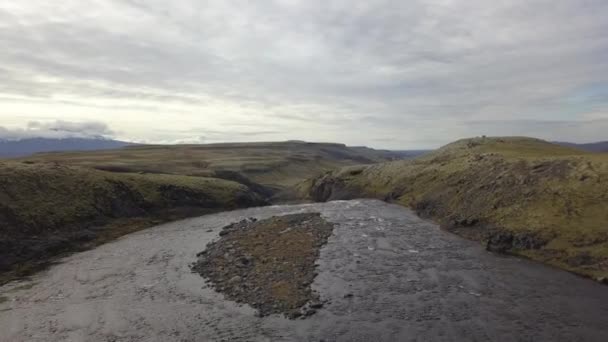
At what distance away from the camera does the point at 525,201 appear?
4509cm

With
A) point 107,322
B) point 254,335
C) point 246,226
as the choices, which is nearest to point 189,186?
point 246,226

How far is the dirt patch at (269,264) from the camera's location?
1118 inches

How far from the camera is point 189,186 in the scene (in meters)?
Answer: 75.9

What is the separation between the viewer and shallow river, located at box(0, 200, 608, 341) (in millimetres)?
23703

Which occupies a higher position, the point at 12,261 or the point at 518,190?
the point at 518,190

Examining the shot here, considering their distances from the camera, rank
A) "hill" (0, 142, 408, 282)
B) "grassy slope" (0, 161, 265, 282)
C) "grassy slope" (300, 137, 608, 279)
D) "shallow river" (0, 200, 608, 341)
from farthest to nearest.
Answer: "grassy slope" (0, 161, 265, 282), "hill" (0, 142, 408, 282), "grassy slope" (300, 137, 608, 279), "shallow river" (0, 200, 608, 341)

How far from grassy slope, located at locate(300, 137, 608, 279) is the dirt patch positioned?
16661 mm

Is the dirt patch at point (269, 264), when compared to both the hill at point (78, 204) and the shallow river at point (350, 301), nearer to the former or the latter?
the shallow river at point (350, 301)

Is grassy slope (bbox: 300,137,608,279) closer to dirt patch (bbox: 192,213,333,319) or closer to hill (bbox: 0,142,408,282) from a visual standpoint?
dirt patch (bbox: 192,213,333,319)

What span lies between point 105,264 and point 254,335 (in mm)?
22792

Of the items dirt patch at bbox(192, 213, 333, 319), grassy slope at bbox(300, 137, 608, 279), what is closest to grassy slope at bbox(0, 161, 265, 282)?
dirt patch at bbox(192, 213, 333, 319)

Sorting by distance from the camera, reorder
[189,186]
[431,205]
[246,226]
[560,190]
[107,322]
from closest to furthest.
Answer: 1. [107,322]
2. [560,190]
3. [246,226]
4. [431,205]
5. [189,186]

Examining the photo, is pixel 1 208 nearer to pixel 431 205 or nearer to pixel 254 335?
pixel 254 335

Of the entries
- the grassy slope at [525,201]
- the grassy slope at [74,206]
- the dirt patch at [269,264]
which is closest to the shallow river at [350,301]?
the dirt patch at [269,264]
